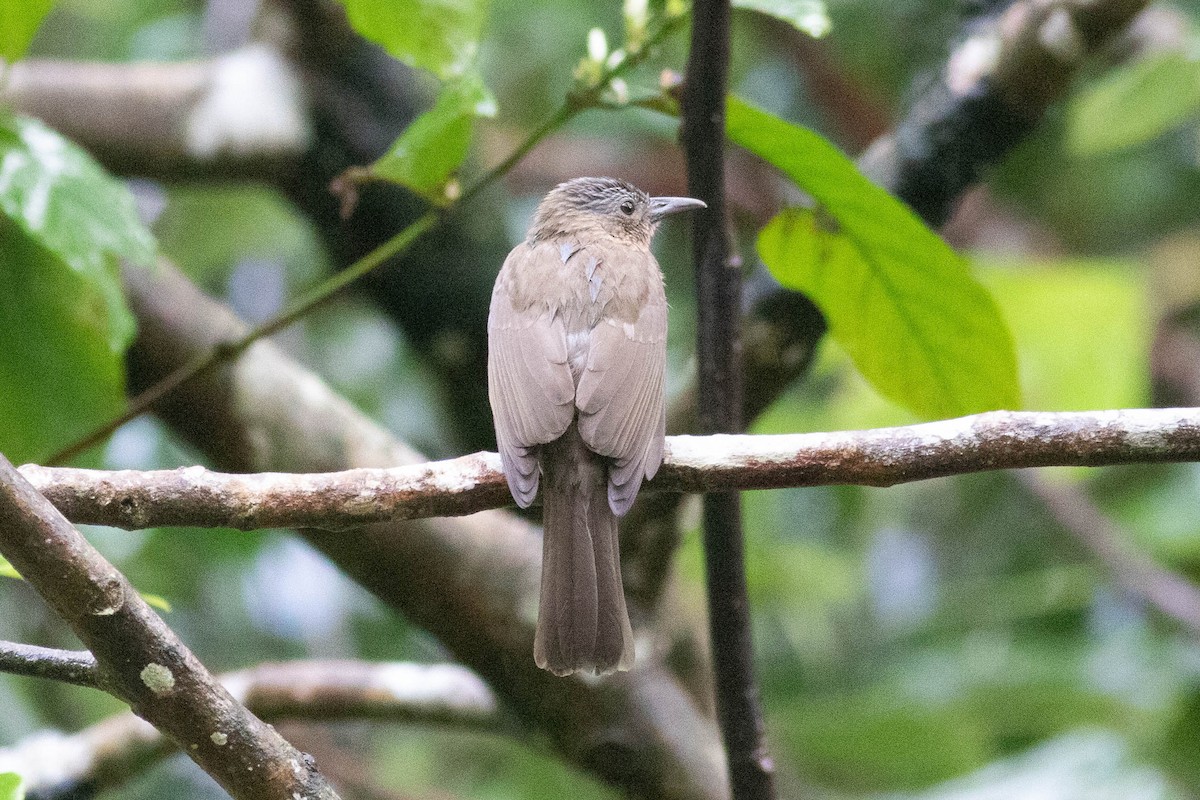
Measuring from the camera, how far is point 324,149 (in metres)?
4.27

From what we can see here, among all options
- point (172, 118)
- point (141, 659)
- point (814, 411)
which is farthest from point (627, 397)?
point (814, 411)

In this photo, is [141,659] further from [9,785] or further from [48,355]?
[48,355]

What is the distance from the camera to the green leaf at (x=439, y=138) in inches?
96.8

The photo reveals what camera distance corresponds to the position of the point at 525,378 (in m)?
2.88

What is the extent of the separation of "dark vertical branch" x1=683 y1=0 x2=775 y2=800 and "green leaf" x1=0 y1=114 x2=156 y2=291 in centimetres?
110

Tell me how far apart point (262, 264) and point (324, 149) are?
73.0 inches

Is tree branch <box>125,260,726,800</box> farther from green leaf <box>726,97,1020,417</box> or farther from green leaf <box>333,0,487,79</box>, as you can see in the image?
green leaf <box>333,0,487,79</box>

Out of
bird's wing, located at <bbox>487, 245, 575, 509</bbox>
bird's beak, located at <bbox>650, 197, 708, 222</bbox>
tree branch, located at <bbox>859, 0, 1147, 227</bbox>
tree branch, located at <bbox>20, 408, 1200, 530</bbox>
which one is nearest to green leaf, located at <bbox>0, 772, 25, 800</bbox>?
tree branch, located at <bbox>20, 408, 1200, 530</bbox>

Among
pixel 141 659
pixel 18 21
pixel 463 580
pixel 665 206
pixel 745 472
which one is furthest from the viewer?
pixel 665 206

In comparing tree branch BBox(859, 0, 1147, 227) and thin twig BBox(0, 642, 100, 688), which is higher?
tree branch BBox(859, 0, 1147, 227)

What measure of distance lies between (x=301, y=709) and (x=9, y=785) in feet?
6.97

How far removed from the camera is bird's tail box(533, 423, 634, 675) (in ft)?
7.95

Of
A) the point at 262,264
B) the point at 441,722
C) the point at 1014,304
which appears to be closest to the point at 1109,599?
the point at 1014,304

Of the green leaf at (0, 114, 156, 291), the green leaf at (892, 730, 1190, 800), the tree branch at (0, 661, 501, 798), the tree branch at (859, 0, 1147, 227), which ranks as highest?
the tree branch at (859, 0, 1147, 227)
